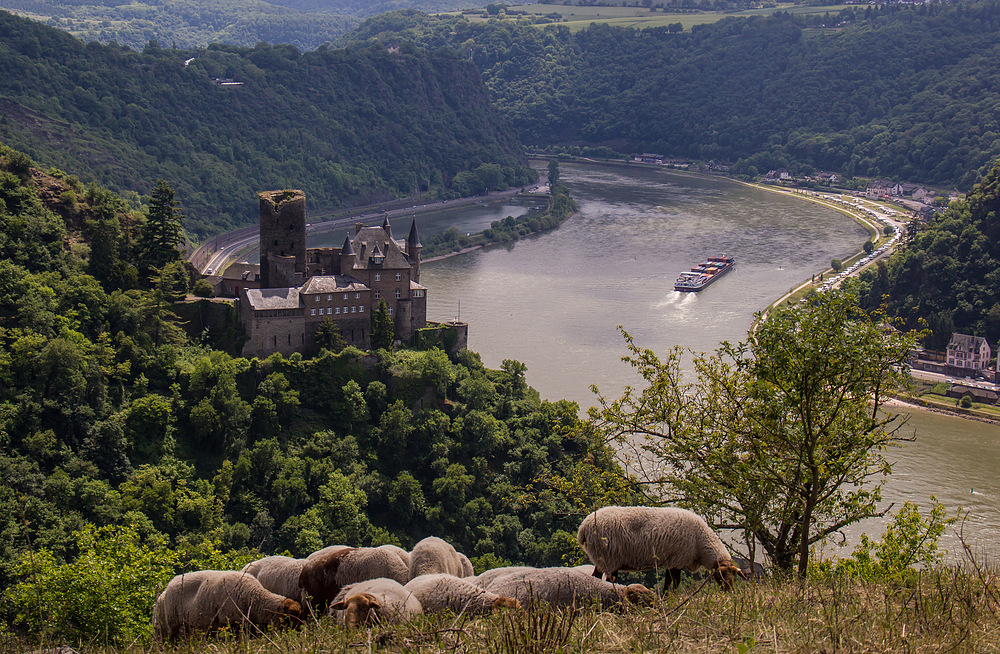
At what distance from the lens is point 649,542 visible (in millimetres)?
10625

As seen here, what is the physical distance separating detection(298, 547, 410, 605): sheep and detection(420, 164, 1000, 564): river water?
91.1 ft

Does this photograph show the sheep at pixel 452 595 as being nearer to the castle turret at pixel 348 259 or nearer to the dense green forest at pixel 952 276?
the castle turret at pixel 348 259

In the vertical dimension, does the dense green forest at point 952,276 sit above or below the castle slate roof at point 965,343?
above

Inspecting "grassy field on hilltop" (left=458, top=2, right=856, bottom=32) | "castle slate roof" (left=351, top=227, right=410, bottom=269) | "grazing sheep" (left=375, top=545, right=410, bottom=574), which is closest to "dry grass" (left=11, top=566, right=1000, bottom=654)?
"grazing sheep" (left=375, top=545, right=410, bottom=574)

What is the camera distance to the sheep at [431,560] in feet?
36.5

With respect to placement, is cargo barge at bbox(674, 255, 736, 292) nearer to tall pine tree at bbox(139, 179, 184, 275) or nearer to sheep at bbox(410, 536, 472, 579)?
tall pine tree at bbox(139, 179, 184, 275)

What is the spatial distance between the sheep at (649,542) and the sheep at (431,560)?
5.30ft

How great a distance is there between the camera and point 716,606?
8.91m

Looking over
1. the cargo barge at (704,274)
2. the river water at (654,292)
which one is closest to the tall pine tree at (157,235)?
the river water at (654,292)

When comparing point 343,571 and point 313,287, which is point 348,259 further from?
point 343,571

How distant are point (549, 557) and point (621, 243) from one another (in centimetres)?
5795

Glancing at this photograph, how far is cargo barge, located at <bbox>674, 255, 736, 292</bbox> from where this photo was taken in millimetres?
71312

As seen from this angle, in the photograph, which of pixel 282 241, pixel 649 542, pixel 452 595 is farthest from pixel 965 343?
pixel 452 595

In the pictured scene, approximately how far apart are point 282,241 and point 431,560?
27629 millimetres
